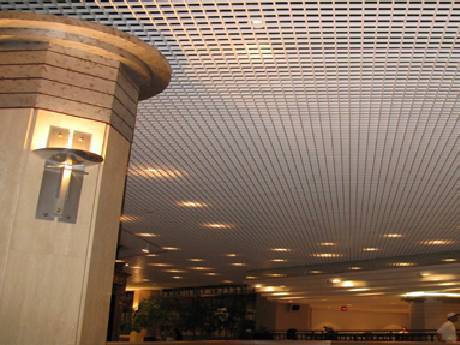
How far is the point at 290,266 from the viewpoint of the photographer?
2191cm

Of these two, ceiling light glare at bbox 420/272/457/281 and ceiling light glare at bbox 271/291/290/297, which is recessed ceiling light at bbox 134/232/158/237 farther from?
ceiling light glare at bbox 271/291/290/297

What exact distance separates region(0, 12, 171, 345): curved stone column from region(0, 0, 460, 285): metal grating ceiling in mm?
290

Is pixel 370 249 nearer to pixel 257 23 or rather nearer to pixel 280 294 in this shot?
pixel 280 294

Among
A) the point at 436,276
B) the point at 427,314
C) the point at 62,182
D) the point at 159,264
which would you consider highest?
the point at 159,264

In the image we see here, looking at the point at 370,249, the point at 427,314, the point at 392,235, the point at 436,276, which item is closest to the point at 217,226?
the point at 392,235

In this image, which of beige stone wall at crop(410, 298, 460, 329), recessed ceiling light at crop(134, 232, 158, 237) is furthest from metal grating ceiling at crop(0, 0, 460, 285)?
beige stone wall at crop(410, 298, 460, 329)

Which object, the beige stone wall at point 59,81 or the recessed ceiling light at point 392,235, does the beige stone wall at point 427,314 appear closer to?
the recessed ceiling light at point 392,235

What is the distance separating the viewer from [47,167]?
4746mm

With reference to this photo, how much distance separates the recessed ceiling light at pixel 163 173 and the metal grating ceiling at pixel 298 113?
0.10 ft

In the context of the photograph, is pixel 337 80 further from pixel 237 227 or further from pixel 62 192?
pixel 237 227

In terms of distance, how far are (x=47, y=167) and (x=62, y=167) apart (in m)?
0.11

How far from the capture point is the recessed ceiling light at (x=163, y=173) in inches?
371

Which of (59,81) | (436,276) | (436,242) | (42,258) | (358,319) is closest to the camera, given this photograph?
(42,258)

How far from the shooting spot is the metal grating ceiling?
193 inches
